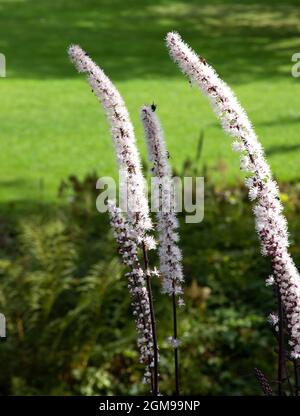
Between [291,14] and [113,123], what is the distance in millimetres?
29178

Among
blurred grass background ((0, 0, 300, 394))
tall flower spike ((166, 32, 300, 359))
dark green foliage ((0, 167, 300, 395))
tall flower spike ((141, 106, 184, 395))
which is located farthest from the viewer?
blurred grass background ((0, 0, 300, 394))

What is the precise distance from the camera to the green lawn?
530 inches

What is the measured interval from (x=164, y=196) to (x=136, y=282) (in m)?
0.29

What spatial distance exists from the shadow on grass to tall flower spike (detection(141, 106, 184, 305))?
17.8m

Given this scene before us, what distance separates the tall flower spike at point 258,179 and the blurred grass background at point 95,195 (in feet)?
12.0

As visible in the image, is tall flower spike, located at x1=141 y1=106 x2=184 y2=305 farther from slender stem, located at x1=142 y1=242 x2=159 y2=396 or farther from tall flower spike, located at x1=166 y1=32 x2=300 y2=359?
tall flower spike, located at x1=166 y1=32 x2=300 y2=359

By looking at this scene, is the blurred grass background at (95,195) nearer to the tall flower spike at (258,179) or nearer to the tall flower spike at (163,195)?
the tall flower spike at (163,195)

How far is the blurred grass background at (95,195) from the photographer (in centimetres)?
637

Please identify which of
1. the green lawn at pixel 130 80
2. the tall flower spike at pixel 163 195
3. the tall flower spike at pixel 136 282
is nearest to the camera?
the tall flower spike at pixel 163 195

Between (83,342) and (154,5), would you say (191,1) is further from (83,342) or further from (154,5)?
(83,342)

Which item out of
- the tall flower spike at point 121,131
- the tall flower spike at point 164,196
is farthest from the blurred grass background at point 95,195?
the tall flower spike at point 121,131

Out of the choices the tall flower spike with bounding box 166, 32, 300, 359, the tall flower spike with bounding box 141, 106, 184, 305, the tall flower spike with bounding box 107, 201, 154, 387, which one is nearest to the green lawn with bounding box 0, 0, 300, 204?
the tall flower spike with bounding box 107, 201, 154, 387

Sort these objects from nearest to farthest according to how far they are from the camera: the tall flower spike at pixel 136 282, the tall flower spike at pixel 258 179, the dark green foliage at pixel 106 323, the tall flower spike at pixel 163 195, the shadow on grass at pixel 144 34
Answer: the tall flower spike at pixel 258 179 < the tall flower spike at pixel 163 195 < the tall flower spike at pixel 136 282 < the dark green foliage at pixel 106 323 < the shadow on grass at pixel 144 34
